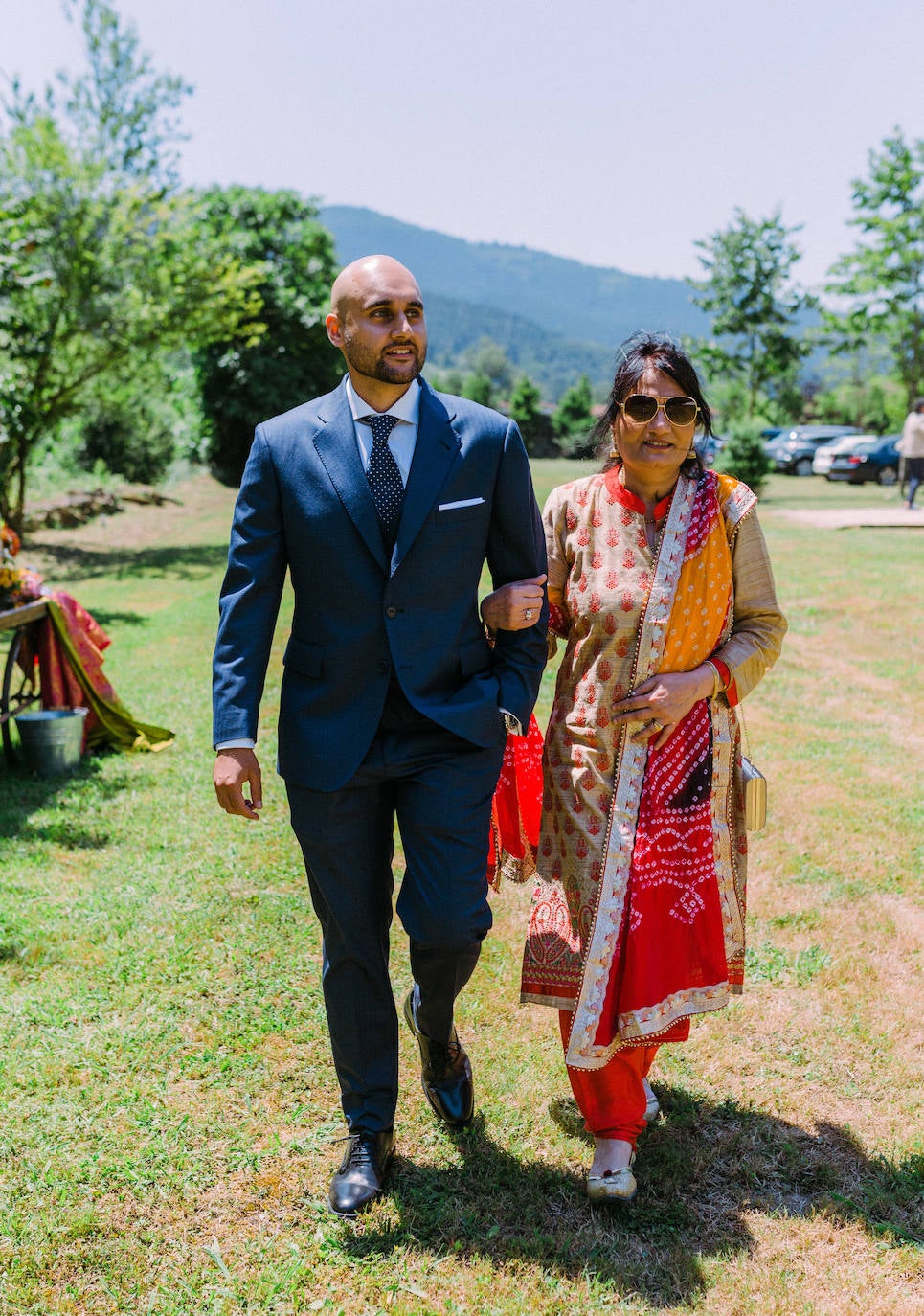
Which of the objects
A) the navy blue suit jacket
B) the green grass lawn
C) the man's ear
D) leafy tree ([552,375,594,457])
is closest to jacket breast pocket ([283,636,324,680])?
the navy blue suit jacket

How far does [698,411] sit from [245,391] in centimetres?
3502

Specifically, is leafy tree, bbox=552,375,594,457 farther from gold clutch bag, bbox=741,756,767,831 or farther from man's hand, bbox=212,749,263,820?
man's hand, bbox=212,749,263,820

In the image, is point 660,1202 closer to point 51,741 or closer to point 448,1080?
point 448,1080

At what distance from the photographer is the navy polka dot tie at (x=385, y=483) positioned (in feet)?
9.44

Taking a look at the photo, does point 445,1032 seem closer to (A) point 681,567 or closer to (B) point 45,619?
(A) point 681,567

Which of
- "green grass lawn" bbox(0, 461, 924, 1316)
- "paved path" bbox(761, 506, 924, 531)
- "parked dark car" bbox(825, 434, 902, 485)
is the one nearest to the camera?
"green grass lawn" bbox(0, 461, 924, 1316)

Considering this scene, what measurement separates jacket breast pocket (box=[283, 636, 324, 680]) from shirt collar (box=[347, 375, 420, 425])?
598 mm

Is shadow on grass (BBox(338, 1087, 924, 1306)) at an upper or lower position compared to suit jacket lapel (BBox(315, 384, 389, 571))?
lower

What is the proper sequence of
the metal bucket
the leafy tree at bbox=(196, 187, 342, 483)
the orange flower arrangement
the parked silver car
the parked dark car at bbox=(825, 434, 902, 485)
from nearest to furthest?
the metal bucket
the orange flower arrangement
the parked dark car at bbox=(825, 434, 902, 485)
the parked silver car
the leafy tree at bbox=(196, 187, 342, 483)

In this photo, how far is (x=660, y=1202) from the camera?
3021 millimetres

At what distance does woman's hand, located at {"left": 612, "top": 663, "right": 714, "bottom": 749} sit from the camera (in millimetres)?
2920

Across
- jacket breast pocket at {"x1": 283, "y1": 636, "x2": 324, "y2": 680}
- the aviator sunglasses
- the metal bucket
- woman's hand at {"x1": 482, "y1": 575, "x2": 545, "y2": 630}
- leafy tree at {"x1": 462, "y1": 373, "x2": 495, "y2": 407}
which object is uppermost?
leafy tree at {"x1": 462, "y1": 373, "x2": 495, "y2": 407}

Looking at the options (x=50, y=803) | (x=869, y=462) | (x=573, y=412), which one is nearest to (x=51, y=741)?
(x=50, y=803)

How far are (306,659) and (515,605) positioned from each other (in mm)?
546
